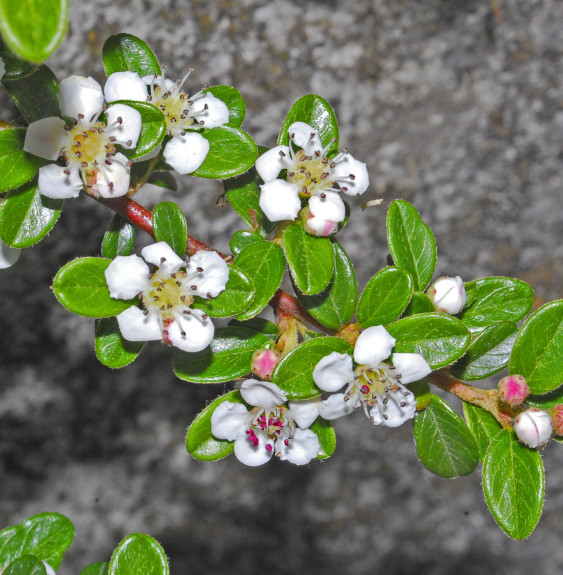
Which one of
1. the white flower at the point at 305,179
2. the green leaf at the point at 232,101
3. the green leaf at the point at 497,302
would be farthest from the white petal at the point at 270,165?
the green leaf at the point at 497,302

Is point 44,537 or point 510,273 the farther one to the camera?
point 510,273

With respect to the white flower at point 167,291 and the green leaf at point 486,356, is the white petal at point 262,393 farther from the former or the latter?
the green leaf at point 486,356

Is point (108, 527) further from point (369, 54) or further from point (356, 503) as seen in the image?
point (369, 54)

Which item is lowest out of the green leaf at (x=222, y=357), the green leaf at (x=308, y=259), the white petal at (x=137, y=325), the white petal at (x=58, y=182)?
the green leaf at (x=222, y=357)

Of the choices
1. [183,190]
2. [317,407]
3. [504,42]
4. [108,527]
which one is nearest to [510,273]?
→ [504,42]

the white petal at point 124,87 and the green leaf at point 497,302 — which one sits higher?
the white petal at point 124,87

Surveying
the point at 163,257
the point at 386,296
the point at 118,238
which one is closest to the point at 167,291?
the point at 163,257
